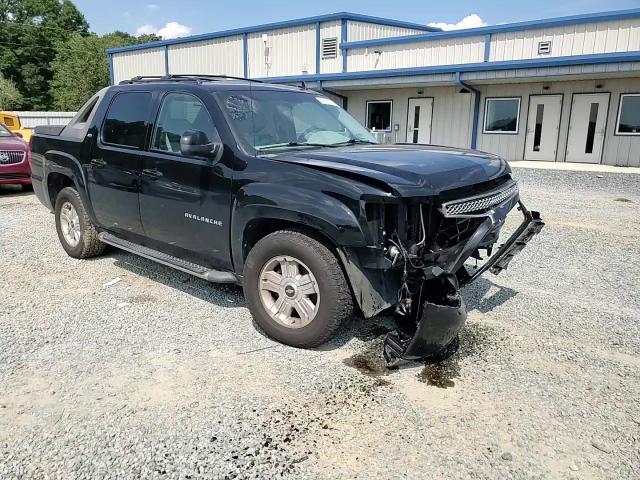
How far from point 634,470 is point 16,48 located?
7877 cm

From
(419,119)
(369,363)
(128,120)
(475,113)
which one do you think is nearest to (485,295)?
(369,363)

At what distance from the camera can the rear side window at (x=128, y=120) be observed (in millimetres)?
4895

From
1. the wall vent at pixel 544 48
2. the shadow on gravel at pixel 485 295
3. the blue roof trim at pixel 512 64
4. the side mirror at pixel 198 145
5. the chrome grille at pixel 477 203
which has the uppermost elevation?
the wall vent at pixel 544 48

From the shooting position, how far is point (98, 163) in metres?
5.28

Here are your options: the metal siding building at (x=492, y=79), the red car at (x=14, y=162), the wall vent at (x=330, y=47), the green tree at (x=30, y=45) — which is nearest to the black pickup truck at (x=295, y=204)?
the red car at (x=14, y=162)

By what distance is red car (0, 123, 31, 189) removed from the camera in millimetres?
11031

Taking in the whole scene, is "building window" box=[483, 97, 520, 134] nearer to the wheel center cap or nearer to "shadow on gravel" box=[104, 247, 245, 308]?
"shadow on gravel" box=[104, 247, 245, 308]

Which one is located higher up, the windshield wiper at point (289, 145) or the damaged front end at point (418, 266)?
the windshield wiper at point (289, 145)

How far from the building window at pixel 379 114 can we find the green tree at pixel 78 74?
41.3 m

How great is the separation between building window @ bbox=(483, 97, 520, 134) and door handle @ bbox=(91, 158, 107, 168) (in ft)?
54.4

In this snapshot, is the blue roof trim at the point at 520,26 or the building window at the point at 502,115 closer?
the blue roof trim at the point at 520,26

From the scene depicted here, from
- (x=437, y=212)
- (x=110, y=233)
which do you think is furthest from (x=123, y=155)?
(x=437, y=212)

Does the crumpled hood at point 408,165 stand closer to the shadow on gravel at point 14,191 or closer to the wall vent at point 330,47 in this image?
the shadow on gravel at point 14,191

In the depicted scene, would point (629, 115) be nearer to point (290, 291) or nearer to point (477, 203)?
point (477, 203)
